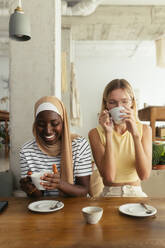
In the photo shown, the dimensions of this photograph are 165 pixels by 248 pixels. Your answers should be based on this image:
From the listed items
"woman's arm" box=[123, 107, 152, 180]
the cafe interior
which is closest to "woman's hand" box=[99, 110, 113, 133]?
"woman's arm" box=[123, 107, 152, 180]

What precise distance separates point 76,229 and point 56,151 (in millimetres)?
688

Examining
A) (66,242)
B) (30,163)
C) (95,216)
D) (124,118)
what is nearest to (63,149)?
(30,163)

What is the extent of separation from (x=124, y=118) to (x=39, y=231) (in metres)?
0.85

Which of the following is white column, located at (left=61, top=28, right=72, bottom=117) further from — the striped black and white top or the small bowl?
the small bowl

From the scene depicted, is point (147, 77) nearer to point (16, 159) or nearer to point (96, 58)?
point (96, 58)

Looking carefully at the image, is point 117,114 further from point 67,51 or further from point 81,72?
point 81,72

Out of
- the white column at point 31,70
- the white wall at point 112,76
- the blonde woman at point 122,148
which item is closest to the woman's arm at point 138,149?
the blonde woman at point 122,148

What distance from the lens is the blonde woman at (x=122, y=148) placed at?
5.22 ft

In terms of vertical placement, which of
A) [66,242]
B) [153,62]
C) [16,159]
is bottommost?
[66,242]

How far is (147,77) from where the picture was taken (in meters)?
8.18

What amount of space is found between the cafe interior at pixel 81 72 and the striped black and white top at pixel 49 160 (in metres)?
0.24

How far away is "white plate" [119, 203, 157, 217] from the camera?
3.52 feet

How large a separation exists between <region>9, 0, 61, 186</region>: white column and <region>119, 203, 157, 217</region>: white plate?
3.68 ft

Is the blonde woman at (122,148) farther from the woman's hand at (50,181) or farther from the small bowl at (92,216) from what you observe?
the small bowl at (92,216)
